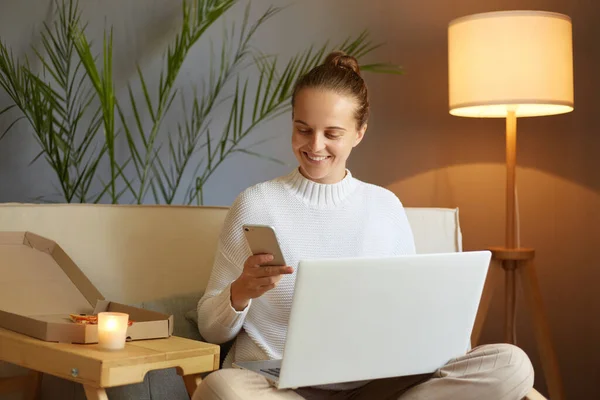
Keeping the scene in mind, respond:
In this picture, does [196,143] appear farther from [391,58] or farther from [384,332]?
[384,332]

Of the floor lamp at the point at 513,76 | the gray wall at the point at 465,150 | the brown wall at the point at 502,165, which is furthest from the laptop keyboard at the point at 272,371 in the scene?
the brown wall at the point at 502,165

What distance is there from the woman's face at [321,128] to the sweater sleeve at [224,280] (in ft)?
0.61

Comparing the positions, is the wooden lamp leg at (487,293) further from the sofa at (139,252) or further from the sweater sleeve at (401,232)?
the sofa at (139,252)

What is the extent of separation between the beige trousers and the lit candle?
184mm

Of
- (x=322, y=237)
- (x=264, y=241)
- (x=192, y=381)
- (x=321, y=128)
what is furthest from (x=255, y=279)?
(x=321, y=128)

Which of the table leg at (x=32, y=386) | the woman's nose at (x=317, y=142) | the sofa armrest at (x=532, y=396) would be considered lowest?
the table leg at (x=32, y=386)

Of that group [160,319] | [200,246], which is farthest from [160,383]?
[200,246]

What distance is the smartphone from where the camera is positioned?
1.40 metres

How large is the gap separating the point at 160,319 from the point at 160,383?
26cm

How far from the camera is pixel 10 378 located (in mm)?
1795

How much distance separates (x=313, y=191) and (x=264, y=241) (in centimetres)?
48

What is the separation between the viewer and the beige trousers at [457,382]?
1492 millimetres

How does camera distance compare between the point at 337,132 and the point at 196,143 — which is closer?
the point at 337,132

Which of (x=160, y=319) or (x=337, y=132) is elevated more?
(x=337, y=132)
